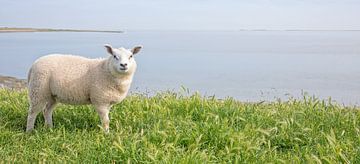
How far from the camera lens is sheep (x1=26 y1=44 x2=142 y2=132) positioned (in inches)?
282

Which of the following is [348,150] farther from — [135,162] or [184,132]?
[135,162]

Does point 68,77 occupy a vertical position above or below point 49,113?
above

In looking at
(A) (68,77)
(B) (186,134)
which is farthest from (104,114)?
(B) (186,134)

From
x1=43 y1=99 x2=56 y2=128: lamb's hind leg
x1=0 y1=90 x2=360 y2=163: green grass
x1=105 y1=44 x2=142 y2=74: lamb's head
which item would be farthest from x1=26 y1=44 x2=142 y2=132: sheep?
x1=0 y1=90 x2=360 y2=163: green grass

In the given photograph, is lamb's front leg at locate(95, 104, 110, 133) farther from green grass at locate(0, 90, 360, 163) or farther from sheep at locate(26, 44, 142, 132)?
green grass at locate(0, 90, 360, 163)

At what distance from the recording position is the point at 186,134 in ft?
21.3

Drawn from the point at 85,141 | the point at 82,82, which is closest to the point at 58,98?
the point at 82,82

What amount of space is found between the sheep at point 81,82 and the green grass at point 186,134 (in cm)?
43

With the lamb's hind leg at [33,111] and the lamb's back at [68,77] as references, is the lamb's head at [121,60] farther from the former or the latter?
the lamb's hind leg at [33,111]

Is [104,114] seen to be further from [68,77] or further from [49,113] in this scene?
[49,113]

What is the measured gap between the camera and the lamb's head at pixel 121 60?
6.82 meters

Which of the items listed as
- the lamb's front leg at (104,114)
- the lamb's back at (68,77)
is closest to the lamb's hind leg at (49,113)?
the lamb's back at (68,77)

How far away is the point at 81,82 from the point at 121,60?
2.62 feet

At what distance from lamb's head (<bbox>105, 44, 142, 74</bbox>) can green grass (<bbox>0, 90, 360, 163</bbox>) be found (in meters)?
0.87
